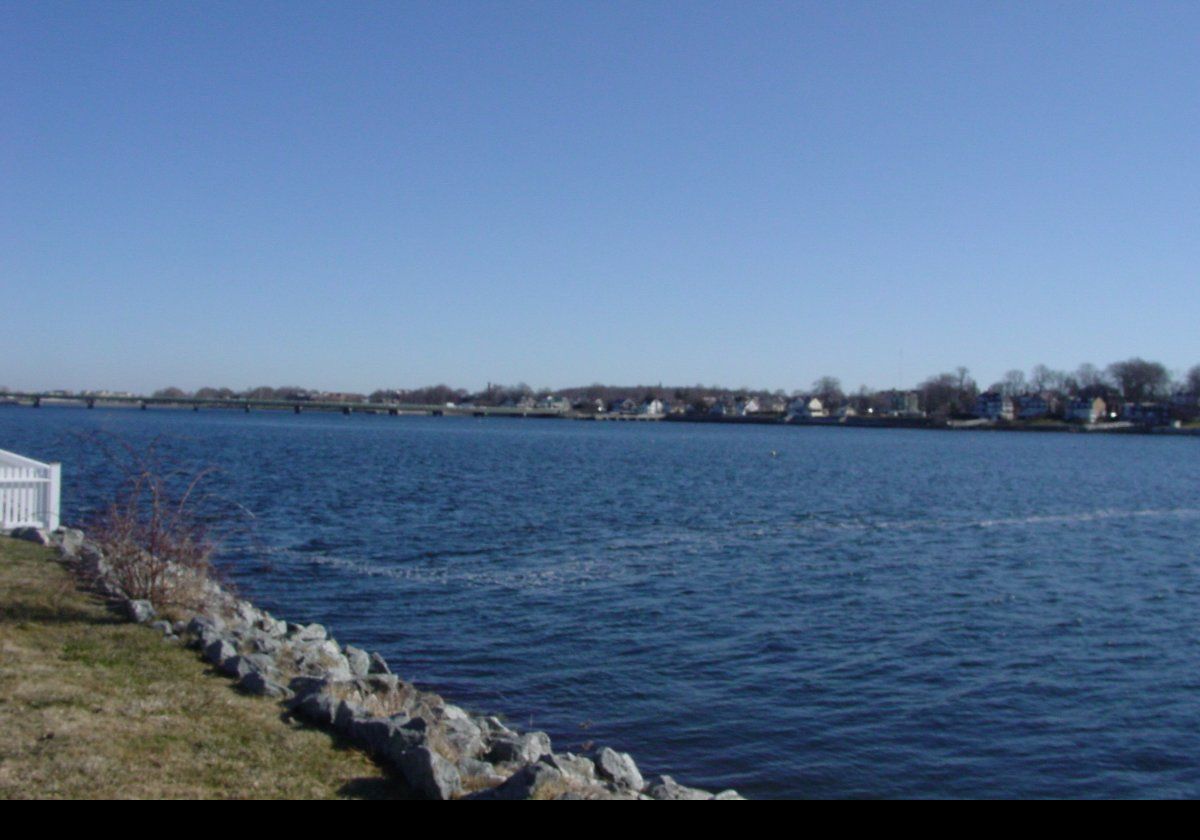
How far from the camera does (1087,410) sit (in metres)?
179

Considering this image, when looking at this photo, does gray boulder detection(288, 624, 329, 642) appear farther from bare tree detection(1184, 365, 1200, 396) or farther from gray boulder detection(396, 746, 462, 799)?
bare tree detection(1184, 365, 1200, 396)

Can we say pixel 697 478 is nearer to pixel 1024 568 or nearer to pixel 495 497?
pixel 495 497

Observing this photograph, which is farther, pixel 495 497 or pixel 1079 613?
pixel 495 497

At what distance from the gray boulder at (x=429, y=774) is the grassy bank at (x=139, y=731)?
19cm

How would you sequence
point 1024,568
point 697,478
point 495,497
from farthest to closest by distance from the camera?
1. point 697,478
2. point 495,497
3. point 1024,568

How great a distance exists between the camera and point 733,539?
29469 mm

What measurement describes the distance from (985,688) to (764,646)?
11.6ft

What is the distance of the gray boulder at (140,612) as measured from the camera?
1171 centimetres

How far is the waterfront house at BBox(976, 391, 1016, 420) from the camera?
18988 cm

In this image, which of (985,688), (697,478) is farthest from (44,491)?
(697,478)

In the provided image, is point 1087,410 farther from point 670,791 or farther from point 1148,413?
point 670,791

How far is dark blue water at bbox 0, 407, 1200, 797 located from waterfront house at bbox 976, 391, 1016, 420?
156 m

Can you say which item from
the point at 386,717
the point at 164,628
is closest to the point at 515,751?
the point at 386,717
